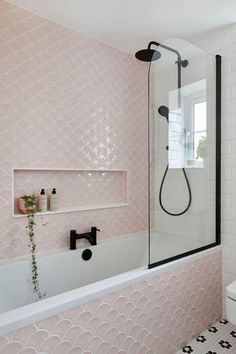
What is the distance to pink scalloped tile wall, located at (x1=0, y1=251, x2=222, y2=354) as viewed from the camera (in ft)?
3.99

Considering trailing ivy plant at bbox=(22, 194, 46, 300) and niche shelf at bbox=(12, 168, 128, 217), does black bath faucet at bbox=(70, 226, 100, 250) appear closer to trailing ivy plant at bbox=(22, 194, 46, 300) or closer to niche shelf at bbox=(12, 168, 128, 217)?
niche shelf at bbox=(12, 168, 128, 217)

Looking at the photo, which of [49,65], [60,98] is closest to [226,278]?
[60,98]

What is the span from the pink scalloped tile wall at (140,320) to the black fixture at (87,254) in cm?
82

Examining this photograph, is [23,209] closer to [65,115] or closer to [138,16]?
[65,115]

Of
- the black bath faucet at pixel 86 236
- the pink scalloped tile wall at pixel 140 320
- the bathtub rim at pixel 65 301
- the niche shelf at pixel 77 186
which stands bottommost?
the pink scalloped tile wall at pixel 140 320

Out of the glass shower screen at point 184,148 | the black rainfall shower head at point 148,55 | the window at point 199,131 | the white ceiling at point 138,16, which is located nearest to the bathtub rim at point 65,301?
the glass shower screen at point 184,148

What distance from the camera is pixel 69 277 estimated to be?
86.7 inches

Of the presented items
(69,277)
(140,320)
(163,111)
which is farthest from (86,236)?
(163,111)

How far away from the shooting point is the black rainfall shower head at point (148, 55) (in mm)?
2146

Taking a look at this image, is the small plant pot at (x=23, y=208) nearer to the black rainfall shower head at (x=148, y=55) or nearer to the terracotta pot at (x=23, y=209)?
the terracotta pot at (x=23, y=209)

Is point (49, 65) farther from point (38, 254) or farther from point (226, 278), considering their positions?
point (226, 278)

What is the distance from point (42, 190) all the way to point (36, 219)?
249 mm

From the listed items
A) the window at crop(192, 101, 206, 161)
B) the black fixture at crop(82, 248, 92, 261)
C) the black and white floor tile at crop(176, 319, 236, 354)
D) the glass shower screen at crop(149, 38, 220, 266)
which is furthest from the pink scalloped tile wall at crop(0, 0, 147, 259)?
the black and white floor tile at crop(176, 319, 236, 354)

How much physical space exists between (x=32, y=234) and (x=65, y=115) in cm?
107
